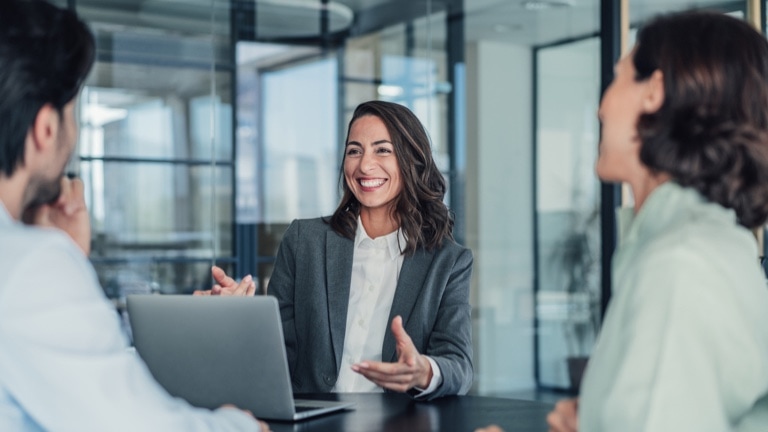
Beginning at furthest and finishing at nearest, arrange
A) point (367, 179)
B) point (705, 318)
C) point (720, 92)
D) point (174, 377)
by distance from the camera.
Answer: point (367, 179) → point (174, 377) → point (720, 92) → point (705, 318)

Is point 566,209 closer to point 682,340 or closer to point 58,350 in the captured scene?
point 682,340

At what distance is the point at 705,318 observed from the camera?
128cm

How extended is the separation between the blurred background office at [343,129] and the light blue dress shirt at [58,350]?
427 cm

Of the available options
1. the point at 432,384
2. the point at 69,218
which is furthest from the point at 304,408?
the point at 69,218

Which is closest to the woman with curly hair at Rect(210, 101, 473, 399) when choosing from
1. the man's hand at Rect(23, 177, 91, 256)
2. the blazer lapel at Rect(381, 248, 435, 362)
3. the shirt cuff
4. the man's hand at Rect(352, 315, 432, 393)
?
the blazer lapel at Rect(381, 248, 435, 362)

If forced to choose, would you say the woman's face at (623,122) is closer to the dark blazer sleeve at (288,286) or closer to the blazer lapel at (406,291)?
the blazer lapel at (406,291)

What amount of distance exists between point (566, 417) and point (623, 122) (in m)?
0.50

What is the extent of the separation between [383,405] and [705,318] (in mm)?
1199

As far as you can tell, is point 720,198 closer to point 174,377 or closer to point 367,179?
point 174,377

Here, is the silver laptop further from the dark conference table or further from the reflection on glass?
the reflection on glass

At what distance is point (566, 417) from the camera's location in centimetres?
157

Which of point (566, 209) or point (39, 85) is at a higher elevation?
point (39, 85)

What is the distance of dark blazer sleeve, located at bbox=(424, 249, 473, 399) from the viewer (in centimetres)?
258

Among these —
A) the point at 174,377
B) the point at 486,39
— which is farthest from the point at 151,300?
the point at 486,39
